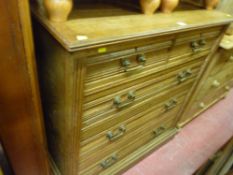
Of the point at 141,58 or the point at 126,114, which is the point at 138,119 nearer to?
the point at 126,114

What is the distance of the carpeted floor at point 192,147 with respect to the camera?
1.34 m

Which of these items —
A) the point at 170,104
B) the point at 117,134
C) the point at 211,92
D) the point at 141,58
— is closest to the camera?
the point at 141,58

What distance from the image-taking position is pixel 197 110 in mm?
1733

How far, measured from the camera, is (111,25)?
0.70m

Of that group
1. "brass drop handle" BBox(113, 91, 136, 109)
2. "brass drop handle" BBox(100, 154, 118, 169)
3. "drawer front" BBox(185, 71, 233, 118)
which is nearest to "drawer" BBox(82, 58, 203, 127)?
"brass drop handle" BBox(113, 91, 136, 109)

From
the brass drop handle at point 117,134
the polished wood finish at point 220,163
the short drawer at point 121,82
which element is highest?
the short drawer at point 121,82

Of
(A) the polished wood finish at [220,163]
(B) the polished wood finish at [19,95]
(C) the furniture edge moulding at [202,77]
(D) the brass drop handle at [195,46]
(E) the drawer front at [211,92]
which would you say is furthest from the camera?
(A) the polished wood finish at [220,163]

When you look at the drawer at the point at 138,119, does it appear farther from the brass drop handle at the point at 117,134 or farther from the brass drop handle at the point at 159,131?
the brass drop handle at the point at 159,131

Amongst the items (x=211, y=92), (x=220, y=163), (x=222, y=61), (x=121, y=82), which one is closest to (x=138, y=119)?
(x=121, y=82)

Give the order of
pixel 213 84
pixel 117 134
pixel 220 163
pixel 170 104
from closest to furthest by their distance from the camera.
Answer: pixel 117 134
pixel 170 104
pixel 213 84
pixel 220 163

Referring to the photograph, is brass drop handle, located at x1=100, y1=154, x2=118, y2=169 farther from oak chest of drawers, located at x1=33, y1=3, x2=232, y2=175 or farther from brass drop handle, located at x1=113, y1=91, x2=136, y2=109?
brass drop handle, located at x1=113, y1=91, x2=136, y2=109

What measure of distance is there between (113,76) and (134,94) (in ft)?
0.60

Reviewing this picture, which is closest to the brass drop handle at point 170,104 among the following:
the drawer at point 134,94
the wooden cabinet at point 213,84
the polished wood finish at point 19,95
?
the drawer at point 134,94

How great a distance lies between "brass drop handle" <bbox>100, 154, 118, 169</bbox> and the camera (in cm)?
108
